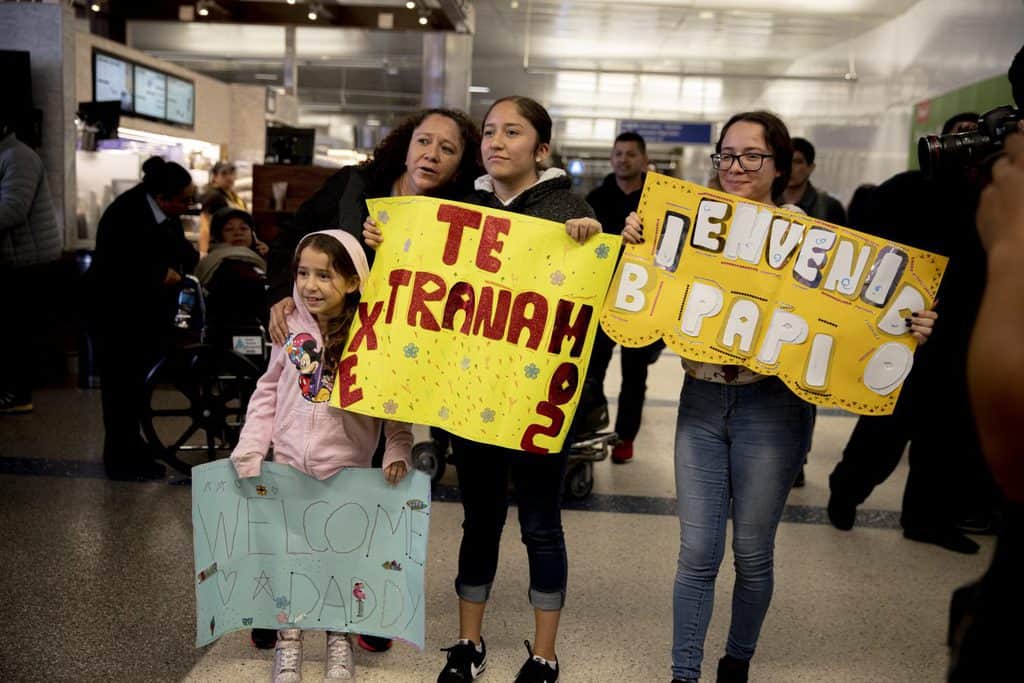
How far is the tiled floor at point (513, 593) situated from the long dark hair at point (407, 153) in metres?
1.36

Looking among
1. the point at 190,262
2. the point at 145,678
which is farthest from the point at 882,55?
the point at 145,678

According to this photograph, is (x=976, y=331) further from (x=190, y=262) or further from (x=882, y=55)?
(x=882, y=55)

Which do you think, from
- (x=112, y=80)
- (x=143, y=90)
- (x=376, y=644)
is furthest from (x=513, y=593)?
(x=143, y=90)

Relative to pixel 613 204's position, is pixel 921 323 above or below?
below

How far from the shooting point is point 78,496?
407 centimetres

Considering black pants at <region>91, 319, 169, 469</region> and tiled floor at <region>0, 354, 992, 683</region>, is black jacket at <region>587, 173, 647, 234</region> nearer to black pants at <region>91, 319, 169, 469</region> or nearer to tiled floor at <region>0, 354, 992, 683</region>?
tiled floor at <region>0, 354, 992, 683</region>

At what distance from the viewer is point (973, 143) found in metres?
1.71

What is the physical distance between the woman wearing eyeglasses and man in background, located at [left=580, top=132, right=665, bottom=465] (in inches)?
98.5

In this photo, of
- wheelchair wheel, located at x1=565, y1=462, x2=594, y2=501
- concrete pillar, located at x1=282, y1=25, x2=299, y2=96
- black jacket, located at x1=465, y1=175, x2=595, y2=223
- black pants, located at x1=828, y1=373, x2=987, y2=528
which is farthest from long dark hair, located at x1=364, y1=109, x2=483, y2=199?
concrete pillar, located at x1=282, y1=25, x2=299, y2=96

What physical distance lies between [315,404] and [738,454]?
3.60 feet

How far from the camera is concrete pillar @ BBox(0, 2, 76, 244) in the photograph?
21.7 feet

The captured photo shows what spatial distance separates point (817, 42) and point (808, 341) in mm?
13642

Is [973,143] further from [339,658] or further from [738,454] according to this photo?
[339,658]

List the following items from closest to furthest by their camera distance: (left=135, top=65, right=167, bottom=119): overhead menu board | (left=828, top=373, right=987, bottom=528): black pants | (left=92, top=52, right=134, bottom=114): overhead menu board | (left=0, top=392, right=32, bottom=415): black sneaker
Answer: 1. (left=828, top=373, right=987, bottom=528): black pants
2. (left=0, top=392, right=32, bottom=415): black sneaker
3. (left=92, top=52, right=134, bottom=114): overhead menu board
4. (left=135, top=65, right=167, bottom=119): overhead menu board
